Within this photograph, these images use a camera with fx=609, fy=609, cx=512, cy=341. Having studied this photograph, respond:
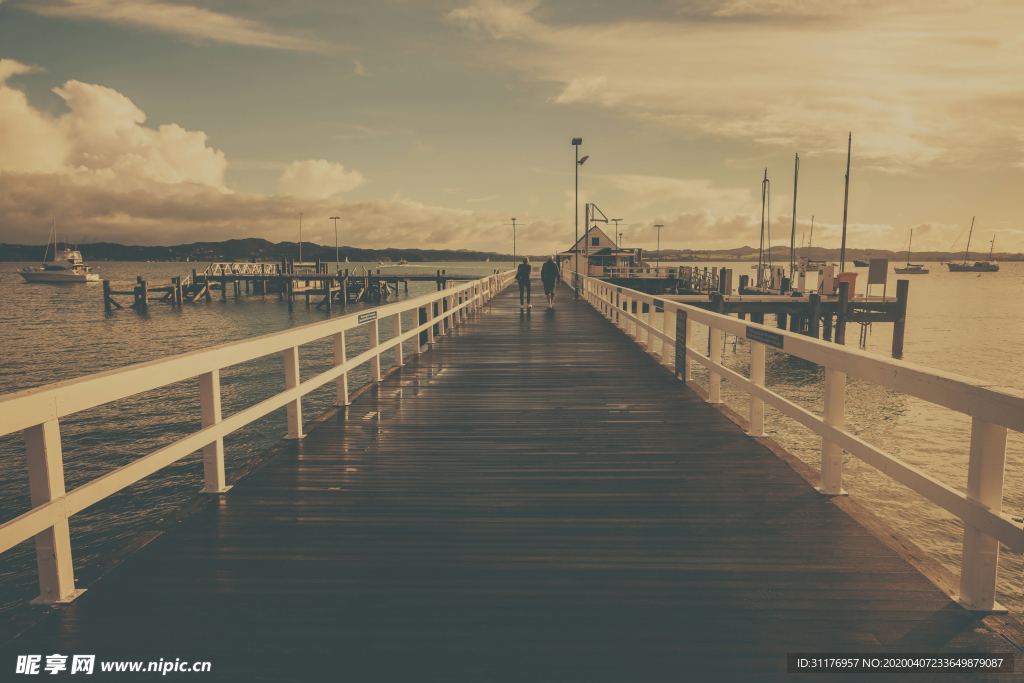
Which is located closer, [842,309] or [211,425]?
[211,425]

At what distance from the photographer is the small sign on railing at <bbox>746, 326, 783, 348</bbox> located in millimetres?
5297

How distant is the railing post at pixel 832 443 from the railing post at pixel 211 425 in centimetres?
433

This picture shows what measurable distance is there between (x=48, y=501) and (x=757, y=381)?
5679mm

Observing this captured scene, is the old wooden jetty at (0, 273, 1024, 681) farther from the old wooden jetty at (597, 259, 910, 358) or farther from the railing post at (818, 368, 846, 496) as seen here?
the old wooden jetty at (597, 259, 910, 358)

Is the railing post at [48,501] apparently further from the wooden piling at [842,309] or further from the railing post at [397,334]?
the wooden piling at [842,309]

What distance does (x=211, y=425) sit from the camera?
4398mm

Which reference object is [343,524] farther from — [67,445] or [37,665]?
[67,445]

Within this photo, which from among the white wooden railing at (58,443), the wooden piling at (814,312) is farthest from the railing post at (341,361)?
the wooden piling at (814,312)

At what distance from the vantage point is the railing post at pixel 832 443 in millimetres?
4391

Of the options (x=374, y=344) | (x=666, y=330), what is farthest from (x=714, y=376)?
(x=374, y=344)

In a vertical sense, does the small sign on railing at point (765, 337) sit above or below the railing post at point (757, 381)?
above

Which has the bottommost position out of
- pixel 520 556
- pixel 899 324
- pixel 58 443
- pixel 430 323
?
pixel 899 324

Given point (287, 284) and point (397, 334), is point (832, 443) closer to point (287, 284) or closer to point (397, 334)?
point (397, 334)

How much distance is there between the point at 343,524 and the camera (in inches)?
162
